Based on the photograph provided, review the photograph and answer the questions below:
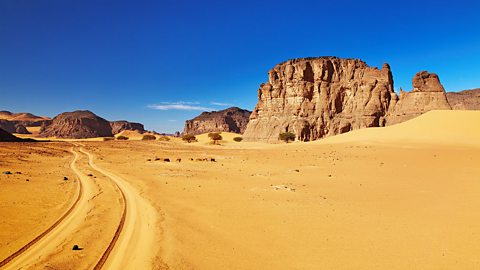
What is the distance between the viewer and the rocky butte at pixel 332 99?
3091 inches

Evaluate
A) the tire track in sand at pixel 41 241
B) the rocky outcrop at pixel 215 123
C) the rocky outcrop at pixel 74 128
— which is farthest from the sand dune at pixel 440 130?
the rocky outcrop at pixel 215 123

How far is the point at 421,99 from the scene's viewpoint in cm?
7738

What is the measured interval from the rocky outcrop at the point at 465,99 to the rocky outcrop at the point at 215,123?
10653 cm

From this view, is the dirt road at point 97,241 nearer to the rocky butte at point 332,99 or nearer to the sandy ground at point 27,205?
the sandy ground at point 27,205

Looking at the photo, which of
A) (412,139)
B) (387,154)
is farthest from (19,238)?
(412,139)

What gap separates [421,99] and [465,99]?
7587cm

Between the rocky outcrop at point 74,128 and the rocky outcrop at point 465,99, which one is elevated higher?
the rocky outcrop at point 465,99

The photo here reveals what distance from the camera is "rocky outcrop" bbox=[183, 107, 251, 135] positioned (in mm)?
164125

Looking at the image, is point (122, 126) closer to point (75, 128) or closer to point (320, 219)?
point (75, 128)

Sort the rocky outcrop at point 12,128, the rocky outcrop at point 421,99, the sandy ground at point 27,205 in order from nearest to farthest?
the sandy ground at point 27,205, the rocky outcrop at point 421,99, the rocky outcrop at point 12,128

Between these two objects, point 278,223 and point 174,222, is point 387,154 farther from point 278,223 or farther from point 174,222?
point 174,222

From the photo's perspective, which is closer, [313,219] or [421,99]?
[313,219]

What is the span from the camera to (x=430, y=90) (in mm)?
78062

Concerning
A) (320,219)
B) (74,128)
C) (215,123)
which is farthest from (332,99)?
(74,128)
